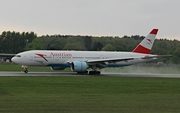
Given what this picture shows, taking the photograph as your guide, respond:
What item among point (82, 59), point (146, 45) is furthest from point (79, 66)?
point (146, 45)

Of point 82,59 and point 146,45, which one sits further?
point 146,45

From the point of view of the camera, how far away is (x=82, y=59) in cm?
5350

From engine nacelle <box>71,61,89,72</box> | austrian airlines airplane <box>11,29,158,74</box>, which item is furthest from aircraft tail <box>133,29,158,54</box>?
engine nacelle <box>71,61,89,72</box>

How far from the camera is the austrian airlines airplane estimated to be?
5097 centimetres

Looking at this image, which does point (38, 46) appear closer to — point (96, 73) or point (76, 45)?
point (76, 45)

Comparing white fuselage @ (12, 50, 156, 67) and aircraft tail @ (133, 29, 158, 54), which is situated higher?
aircraft tail @ (133, 29, 158, 54)

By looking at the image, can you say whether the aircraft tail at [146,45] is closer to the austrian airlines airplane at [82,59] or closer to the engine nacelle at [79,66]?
the austrian airlines airplane at [82,59]

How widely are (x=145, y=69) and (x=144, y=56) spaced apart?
12539 millimetres

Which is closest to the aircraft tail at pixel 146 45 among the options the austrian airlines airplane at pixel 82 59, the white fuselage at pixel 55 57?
the austrian airlines airplane at pixel 82 59

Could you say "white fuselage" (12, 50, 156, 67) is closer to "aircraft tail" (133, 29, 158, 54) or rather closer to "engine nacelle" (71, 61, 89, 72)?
"engine nacelle" (71, 61, 89, 72)

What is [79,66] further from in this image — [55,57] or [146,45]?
[146,45]

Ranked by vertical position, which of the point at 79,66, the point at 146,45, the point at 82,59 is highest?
the point at 146,45

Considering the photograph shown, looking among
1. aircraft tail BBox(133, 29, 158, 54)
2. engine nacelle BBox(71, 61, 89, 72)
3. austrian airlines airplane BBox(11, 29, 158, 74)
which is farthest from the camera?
aircraft tail BBox(133, 29, 158, 54)

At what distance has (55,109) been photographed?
17484 mm
